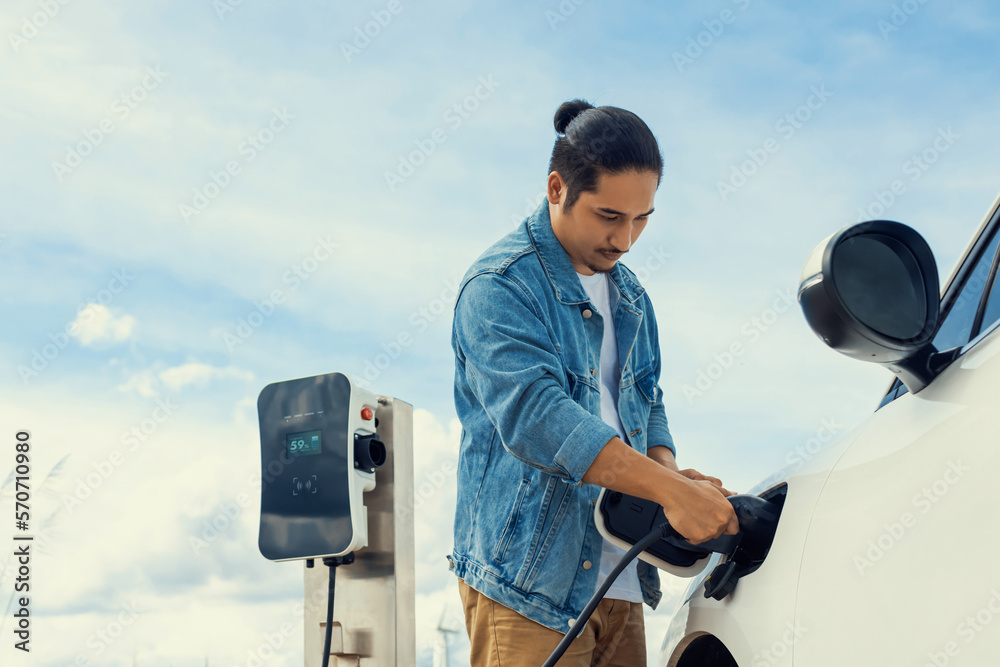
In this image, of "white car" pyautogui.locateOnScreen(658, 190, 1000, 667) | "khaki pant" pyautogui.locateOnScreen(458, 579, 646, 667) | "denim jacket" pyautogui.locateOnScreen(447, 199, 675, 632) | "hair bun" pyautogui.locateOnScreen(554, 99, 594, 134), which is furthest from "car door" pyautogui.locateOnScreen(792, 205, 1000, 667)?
"hair bun" pyautogui.locateOnScreen(554, 99, 594, 134)

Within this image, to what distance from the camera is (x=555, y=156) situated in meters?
1.78

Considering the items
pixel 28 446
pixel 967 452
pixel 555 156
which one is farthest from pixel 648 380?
pixel 28 446

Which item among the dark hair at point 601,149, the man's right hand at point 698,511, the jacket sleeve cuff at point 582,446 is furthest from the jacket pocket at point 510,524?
the dark hair at point 601,149

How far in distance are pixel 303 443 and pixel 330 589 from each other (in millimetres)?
411

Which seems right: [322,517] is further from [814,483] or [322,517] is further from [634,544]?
[814,483]

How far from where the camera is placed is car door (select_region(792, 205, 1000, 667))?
0.80m

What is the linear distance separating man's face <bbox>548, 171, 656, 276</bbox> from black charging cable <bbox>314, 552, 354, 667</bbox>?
1.18 meters

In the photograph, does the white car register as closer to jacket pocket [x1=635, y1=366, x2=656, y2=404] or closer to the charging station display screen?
jacket pocket [x1=635, y1=366, x2=656, y2=404]

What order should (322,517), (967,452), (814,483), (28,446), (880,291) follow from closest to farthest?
(967,452) < (880,291) < (814,483) < (322,517) < (28,446)

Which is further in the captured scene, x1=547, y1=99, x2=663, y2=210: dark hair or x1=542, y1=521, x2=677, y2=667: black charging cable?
x1=547, y1=99, x2=663, y2=210: dark hair

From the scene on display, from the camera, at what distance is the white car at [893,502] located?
32.1 inches

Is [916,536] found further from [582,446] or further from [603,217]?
[603,217]

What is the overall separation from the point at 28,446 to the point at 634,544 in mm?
2707

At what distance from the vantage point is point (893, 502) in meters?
0.93
